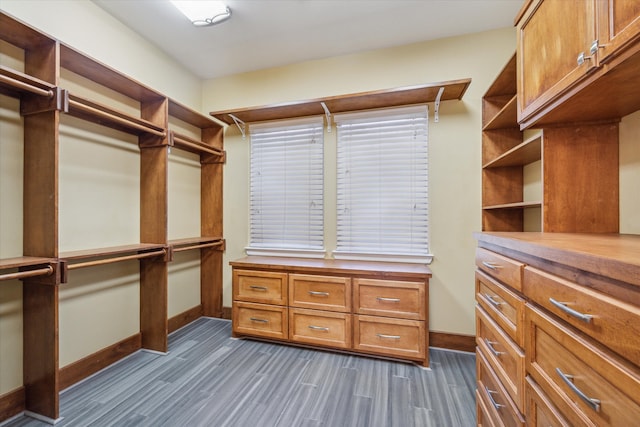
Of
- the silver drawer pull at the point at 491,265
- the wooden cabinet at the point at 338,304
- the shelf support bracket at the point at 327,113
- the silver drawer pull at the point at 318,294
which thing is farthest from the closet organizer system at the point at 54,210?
the silver drawer pull at the point at 491,265

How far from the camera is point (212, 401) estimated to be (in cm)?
179

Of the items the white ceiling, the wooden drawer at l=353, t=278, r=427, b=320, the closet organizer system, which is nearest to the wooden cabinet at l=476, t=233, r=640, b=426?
the wooden drawer at l=353, t=278, r=427, b=320

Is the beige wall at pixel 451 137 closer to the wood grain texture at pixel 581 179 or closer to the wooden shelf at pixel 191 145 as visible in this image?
the wood grain texture at pixel 581 179

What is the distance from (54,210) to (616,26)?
109 inches

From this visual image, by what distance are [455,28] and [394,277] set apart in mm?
2268

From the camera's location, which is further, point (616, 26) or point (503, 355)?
point (503, 355)

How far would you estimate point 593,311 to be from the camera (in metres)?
0.64

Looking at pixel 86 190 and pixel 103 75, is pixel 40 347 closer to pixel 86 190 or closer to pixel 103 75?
pixel 86 190

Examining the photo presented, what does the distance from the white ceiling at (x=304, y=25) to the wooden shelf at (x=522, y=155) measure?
1137 mm

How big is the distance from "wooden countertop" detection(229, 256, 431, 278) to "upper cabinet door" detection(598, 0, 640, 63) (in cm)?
161

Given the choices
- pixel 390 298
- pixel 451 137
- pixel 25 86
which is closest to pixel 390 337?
pixel 390 298

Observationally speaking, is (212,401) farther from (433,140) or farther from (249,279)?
(433,140)

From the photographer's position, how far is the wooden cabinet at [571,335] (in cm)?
56

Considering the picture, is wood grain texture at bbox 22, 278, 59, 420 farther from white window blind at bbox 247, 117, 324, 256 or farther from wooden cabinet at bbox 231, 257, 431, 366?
white window blind at bbox 247, 117, 324, 256
